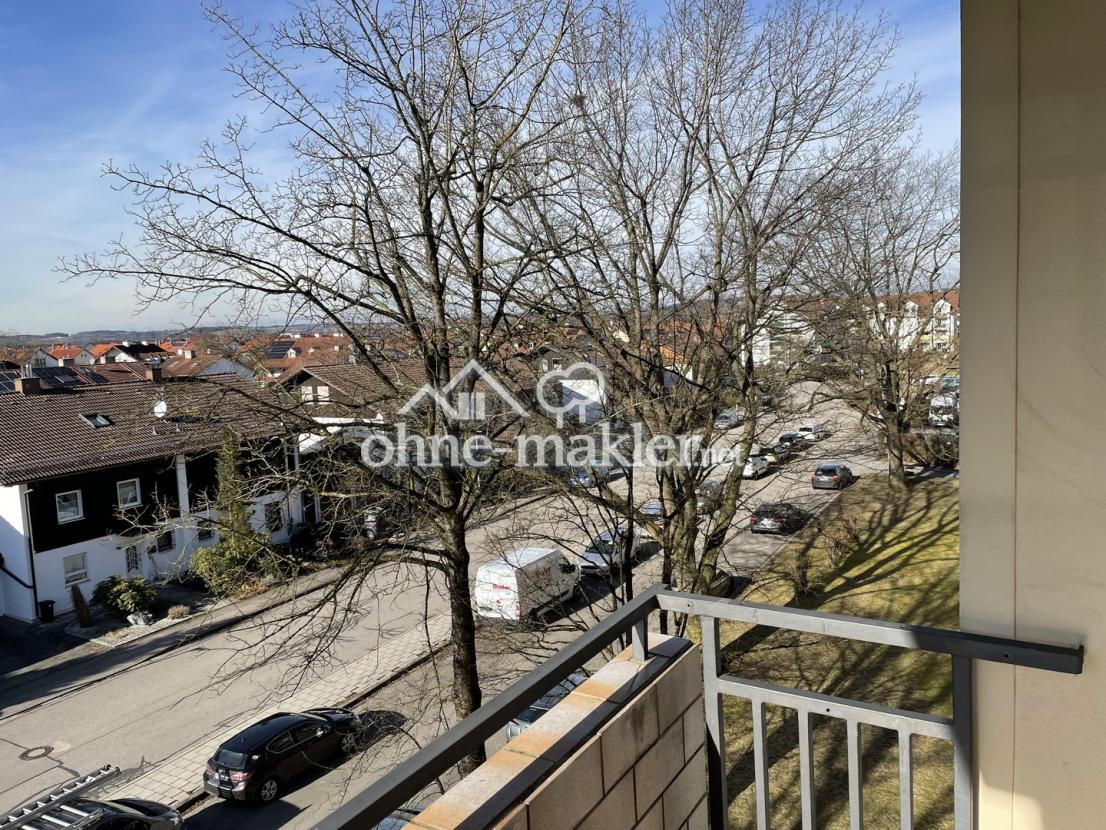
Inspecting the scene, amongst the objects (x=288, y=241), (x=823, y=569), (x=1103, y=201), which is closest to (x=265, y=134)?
(x=288, y=241)

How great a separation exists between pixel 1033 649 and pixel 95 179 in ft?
21.3

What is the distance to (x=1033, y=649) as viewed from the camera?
150 centimetres

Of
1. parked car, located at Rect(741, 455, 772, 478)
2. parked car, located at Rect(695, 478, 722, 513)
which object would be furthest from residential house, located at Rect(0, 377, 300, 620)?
parked car, located at Rect(741, 455, 772, 478)

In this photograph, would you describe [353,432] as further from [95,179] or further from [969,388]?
[969,388]

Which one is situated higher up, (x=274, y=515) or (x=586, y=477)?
(x=274, y=515)

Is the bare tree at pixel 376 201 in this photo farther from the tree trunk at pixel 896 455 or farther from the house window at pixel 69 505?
the house window at pixel 69 505

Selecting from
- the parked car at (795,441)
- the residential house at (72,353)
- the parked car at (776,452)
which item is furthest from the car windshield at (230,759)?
the residential house at (72,353)

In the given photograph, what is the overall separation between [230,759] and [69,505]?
8.68 m

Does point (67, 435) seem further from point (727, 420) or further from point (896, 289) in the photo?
point (896, 289)

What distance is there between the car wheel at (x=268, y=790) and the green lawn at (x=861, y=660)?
4.97m

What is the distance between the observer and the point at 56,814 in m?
7.68

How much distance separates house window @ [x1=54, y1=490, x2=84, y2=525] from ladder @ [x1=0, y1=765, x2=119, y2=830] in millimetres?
7716

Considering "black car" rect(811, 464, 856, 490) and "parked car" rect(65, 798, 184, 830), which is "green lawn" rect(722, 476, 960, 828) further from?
"parked car" rect(65, 798, 184, 830)

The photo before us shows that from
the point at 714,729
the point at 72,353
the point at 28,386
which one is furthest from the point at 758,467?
the point at 72,353
